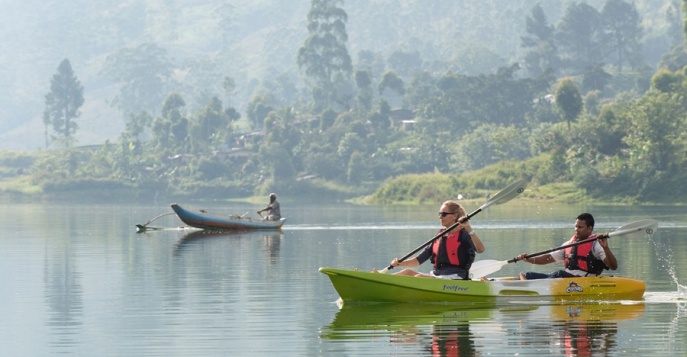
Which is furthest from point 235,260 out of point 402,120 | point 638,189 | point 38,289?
point 402,120

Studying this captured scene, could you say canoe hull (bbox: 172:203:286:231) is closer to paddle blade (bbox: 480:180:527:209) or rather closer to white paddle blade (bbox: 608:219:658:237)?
paddle blade (bbox: 480:180:527:209)

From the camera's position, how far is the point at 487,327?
23.7 m

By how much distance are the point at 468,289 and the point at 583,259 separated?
2480mm

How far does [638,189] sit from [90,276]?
74.6 metres

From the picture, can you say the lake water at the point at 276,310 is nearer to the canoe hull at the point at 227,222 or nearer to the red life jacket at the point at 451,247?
the red life jacket at the point at 451,247

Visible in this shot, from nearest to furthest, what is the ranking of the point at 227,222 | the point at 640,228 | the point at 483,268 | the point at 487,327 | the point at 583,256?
1. the point at 487,327
2. the point at 583,256
3. the point at 640,228
4. the point at 483,268
5. the point at 227,222

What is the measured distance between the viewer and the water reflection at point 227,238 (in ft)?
162

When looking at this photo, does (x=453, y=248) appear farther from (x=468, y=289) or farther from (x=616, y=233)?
(x=616, y=233)

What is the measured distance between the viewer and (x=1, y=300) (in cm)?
3075

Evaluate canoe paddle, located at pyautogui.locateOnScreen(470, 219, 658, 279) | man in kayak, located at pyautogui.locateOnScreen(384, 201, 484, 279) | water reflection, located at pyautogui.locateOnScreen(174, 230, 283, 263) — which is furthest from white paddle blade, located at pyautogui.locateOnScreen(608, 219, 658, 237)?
water reflection, located at pyautogui.locateOnScreen(174, 230, 283, 263)

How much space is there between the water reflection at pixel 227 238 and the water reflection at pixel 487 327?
1817 centimetres

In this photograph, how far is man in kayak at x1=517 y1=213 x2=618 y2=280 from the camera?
2672 cm

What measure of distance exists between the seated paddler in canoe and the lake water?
0.78 metres

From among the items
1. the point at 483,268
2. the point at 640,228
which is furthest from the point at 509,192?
the point at 640,228
